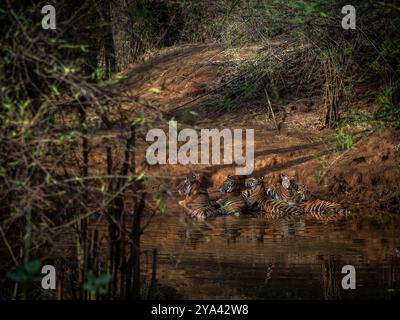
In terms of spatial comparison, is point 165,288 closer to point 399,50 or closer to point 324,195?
point 399,50

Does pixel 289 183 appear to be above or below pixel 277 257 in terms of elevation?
above

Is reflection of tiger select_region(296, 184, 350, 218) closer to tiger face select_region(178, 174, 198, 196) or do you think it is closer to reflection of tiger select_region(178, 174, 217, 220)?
reflection of tiger select_region(178, 174, 217, 220)

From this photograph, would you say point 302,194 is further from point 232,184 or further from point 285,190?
point 232,184

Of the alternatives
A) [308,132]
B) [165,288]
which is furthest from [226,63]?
[165,288]

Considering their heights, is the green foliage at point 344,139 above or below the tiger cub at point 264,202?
above

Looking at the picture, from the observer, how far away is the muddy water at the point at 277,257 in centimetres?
904

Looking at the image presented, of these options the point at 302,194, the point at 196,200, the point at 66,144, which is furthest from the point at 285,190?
the point at 66,144

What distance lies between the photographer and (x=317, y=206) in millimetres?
13828

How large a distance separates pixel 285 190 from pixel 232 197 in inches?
34.3

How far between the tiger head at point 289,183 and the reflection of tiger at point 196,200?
1269 millimetres

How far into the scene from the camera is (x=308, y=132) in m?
16.4

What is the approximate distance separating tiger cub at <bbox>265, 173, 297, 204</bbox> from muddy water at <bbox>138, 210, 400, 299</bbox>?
0.81 metres

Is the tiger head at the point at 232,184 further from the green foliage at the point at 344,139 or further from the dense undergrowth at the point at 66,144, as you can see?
the green foliage at the point at 344,139

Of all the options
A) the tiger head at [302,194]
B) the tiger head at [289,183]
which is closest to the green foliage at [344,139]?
the tiger head at [302,194]
